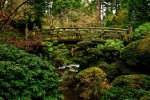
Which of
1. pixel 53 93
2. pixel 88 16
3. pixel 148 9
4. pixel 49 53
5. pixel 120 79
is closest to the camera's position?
pixel 53 93

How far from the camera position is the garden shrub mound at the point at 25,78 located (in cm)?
714

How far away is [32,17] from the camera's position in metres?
25.4

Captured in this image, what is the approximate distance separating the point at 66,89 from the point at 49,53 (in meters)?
2.79

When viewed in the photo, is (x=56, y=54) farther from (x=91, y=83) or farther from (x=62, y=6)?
(x=62, y=6)

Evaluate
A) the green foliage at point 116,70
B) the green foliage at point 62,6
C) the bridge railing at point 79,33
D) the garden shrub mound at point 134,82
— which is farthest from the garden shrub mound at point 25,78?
the green foliage at point 62,6

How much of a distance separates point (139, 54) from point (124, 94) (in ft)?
10.4

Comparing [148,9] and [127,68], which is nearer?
[127,68]

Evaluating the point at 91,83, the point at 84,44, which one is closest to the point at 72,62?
the point at 84,44

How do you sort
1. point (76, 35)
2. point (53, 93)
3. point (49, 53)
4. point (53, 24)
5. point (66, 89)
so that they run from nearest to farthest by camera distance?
point (53, 93)
point (66, 89)
point (49, 53)
point (76, 35)
point (53, 24)

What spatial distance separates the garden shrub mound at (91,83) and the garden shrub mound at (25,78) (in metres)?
4.22

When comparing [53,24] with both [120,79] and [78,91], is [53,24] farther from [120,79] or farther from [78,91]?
[120,79]

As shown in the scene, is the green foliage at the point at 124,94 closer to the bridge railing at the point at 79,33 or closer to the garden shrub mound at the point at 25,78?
the garden shrub mound at the point at 25,78

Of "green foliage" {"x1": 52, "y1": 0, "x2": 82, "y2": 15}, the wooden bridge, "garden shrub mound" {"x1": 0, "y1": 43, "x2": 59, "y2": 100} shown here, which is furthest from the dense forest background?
"green foliage" {"x1": 52, "y1": 0, "x2": 82, "y2": 15}

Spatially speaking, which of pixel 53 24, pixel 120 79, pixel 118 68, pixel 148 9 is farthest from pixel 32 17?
pixel 120 79
